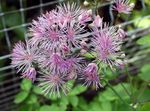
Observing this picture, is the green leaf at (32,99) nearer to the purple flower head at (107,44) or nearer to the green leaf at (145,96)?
the green leaf at (145,96)

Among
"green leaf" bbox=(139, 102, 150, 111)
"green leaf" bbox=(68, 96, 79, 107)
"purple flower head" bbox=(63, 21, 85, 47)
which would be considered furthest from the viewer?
"green leaf" bbox=(68, 96, 79, 107)

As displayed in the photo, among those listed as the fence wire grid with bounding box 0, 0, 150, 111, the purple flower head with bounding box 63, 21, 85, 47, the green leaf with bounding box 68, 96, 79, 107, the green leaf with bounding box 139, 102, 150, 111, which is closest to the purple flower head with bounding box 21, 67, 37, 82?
the purple flower head with bounding box 63, 21, 85, 47

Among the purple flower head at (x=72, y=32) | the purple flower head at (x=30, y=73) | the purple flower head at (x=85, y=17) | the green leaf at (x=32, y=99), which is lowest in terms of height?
the green leaf at (x=32, y=99)

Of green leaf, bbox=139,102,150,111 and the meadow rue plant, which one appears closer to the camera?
the meadow rue plant

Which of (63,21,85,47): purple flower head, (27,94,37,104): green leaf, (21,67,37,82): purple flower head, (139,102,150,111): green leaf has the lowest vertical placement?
(27,94,37,104): green leaf

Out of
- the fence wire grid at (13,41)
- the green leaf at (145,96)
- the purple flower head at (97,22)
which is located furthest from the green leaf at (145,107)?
the fence wire grid at (13,41)

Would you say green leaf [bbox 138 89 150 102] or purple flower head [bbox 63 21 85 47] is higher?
purple flower head [bbox 63 21 85 47]

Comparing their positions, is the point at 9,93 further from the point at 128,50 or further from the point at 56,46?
the point at 56,46

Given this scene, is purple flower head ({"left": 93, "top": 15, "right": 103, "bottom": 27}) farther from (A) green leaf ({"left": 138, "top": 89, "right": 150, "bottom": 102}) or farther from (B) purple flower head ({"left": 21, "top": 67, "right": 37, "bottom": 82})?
(A) green leaf ({"left": 138, "top": 89, "right": 150, "bottom": 102})
